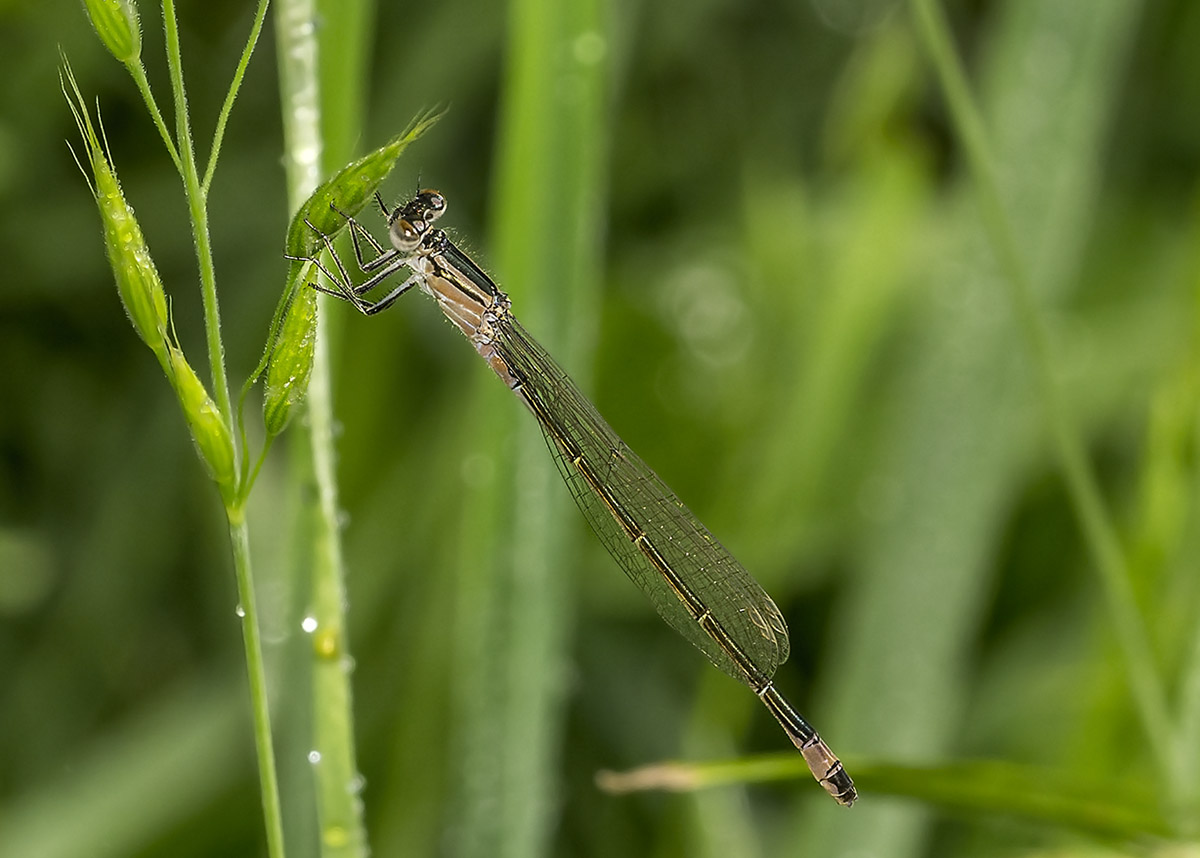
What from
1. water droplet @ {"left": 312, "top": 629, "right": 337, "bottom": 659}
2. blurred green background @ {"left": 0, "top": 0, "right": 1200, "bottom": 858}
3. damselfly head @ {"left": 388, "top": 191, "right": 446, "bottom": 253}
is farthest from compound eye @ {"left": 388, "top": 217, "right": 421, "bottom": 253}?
water droplet @ {"left": 312, "top": 629, "right": 337, "bottom": 659}

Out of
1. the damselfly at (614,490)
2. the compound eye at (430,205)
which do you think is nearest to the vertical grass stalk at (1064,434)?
the damselfly at (614,490)

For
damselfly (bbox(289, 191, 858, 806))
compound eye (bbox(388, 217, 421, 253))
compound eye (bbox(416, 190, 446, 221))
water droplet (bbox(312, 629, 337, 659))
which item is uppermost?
compound eye (bbox(416, 190, 446, 221))

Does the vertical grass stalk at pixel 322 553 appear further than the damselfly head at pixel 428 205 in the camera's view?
No

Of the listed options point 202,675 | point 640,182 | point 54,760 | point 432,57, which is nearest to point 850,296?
point 640,182

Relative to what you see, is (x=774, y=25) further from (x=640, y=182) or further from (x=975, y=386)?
(x=975, y=386)

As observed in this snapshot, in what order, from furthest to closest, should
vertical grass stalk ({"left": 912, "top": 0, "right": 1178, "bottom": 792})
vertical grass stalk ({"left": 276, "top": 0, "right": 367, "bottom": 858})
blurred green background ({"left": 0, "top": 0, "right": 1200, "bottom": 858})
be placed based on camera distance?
blurred green background ({"left": 0, "top": 0, "right": 1200, "bottom": 858}) → vertical grass stalk ({"left": 912, "top": 0, "right": 1178, "bottom": 792}) → vertical grass stalk ({"left": 276, "top": 0, "right": 367, "bottom": 858})

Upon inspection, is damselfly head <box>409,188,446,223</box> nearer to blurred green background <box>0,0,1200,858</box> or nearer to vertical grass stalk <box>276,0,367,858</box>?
blurred green background <box>0,0,1200,858</box>

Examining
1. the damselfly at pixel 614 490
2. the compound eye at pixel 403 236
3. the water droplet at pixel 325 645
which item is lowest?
the water droplet at pixel 325 645

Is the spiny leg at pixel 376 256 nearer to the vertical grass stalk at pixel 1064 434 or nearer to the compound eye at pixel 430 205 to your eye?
the compound eye at pixel 430 205
